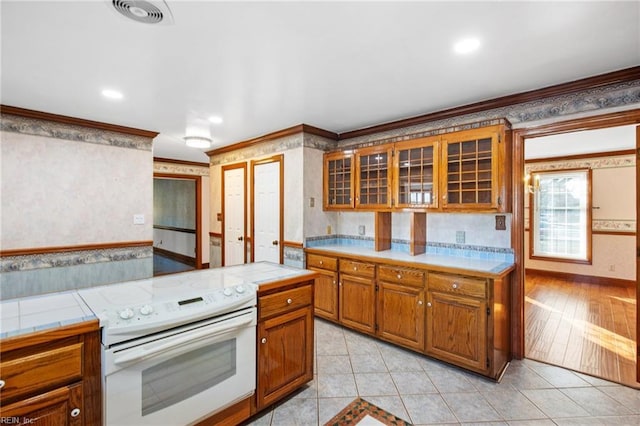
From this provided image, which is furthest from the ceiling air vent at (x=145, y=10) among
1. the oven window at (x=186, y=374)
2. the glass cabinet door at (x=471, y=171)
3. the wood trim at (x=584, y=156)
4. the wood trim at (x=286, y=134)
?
the wood trim at (x=584, y=156)

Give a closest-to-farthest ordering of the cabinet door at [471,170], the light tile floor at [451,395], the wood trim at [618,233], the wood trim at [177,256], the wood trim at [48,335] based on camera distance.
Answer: the wood trim at [48,335] → the light tile floor at [451,395] → the cabinet door at [471,170] → the wood trim at [618,233] → the wood trim at [177,256]

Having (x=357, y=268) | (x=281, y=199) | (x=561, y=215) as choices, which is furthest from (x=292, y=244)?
(x=561, y=215)

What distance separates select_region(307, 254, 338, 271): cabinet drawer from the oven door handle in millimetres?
1799

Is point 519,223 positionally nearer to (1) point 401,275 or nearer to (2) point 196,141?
(1) point 401,275

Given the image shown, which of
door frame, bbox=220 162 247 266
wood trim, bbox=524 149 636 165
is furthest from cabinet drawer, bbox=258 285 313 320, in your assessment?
wood trim, bbox=524 149 636 165

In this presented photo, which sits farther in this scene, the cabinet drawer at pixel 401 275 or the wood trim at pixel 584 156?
the wood trim at pixel 584 156

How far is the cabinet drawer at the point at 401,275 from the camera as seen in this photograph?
114 inches

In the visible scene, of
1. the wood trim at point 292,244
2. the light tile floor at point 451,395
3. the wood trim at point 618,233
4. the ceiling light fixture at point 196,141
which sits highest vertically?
the ceiling light fixture at point 196,141

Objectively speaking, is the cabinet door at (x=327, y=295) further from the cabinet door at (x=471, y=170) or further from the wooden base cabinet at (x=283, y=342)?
the cabinet door at (x=471, y=170)

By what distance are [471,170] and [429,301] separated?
1275 mm

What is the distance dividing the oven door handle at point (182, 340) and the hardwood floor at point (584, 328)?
2.87 meters

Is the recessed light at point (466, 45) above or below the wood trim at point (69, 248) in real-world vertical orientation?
above

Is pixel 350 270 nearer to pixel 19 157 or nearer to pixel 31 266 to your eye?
pixel 31 266

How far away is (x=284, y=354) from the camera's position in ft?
7.05
